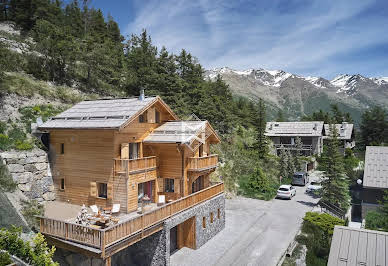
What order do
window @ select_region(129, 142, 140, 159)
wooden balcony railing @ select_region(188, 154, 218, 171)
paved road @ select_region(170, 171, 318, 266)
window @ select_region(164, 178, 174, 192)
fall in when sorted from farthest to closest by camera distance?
window @ select_region(164, 178, 174, 192), wooden balcony railing @ select_region(188, 154, 218, 171), window @ select_region(129, 142, 140, 159), paved road @ select_region(170, 171, 318, 266)

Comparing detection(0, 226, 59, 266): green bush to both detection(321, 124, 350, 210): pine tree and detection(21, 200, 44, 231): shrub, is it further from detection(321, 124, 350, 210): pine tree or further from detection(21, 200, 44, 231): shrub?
detection(321, 124, 350, 210): pine tree

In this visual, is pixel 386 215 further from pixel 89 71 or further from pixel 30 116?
pixel 89 71

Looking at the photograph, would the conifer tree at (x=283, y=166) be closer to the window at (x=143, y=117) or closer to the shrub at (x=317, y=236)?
the shrub at (x=317, y=236)

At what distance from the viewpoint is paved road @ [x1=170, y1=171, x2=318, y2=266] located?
1909 cm

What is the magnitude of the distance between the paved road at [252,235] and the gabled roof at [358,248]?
6570 millimetres

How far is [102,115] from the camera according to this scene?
19.8m

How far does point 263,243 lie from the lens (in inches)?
854

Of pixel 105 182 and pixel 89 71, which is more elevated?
pixel 89 71

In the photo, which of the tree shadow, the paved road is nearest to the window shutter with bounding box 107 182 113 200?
the paved road

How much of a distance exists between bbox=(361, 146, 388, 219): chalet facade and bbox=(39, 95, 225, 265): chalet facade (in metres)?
15.2

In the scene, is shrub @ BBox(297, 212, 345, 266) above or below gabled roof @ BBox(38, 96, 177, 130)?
below

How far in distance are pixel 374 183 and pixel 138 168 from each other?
23.1 metres

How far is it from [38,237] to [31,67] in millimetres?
25036

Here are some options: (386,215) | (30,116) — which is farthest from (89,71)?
(386,215)
